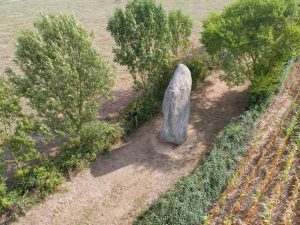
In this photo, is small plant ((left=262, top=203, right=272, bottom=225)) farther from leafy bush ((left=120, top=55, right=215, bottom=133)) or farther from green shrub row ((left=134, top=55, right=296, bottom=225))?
leafy bush ((left=120, top=55, right=215, bottom=133))

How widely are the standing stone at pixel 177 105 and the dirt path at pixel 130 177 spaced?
1006 millimetres

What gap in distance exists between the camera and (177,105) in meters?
21.1

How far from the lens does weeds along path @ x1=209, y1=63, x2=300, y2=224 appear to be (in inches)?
671

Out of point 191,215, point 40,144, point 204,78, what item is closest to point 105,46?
point 204,78

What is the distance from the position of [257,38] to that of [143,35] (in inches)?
314

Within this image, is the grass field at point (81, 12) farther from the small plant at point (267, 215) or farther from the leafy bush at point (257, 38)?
the small plant at point (267, 215)

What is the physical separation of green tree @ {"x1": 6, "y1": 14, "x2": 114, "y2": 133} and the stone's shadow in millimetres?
3864

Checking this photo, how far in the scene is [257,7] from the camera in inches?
891

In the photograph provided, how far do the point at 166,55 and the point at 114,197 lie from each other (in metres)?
11.5

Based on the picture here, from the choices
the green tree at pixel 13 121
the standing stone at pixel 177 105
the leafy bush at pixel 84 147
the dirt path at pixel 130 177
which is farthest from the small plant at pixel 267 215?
the green tree at pixel 13 121

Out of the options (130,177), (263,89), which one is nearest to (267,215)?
(130,177)

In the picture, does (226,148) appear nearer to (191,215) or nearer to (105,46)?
(191,215)

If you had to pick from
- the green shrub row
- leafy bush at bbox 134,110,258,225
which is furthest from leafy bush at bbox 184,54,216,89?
leafy bush at bbox 134,110,258,225

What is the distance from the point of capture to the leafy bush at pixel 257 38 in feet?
72.3
